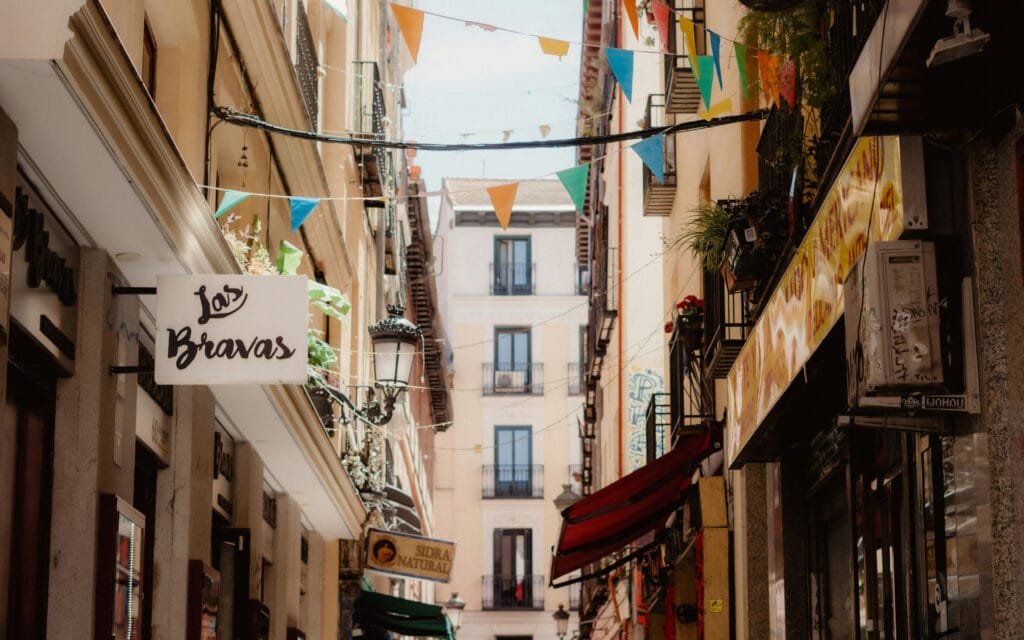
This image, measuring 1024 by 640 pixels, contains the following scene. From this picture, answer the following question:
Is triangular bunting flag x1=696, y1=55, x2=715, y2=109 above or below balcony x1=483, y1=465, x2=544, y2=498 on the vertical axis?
below

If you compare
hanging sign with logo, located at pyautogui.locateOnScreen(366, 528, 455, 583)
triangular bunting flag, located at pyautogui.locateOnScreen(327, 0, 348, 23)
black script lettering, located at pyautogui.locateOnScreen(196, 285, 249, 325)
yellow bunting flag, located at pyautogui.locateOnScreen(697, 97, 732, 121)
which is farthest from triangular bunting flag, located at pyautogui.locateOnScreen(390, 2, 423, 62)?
hanging sign with logo, located at pyautogui.locateOnScreen(366, 528, 455, 583)

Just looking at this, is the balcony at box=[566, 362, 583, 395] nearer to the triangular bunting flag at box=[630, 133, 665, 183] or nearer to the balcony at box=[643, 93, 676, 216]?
the balcony at box=[643, 93, 676, 216]

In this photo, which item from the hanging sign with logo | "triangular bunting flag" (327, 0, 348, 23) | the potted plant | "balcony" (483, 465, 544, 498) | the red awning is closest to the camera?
"triangular bunting flag" (327, 0, 348, 23)

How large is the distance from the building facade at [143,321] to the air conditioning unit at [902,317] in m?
3.05

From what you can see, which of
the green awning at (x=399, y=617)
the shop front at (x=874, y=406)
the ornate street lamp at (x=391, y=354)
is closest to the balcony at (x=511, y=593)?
the green awning at (x=399, y=617)

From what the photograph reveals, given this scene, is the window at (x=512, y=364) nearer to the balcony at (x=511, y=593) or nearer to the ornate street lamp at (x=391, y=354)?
the balcony at (x=511, y=593)

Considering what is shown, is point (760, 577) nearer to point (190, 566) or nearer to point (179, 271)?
point (190, 566)

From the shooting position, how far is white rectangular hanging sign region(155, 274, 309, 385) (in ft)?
28.2

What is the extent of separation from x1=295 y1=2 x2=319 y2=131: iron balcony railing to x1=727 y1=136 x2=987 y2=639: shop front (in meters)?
6.95

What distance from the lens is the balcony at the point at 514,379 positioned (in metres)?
54.6

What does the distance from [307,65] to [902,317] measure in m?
12.2

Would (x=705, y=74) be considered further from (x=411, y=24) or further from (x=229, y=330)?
(x=229, y=330)

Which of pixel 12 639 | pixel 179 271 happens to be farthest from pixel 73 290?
pixel 12 639

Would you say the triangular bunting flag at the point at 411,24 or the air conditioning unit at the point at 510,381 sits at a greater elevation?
the air conditioning unit at the point at 510,381
